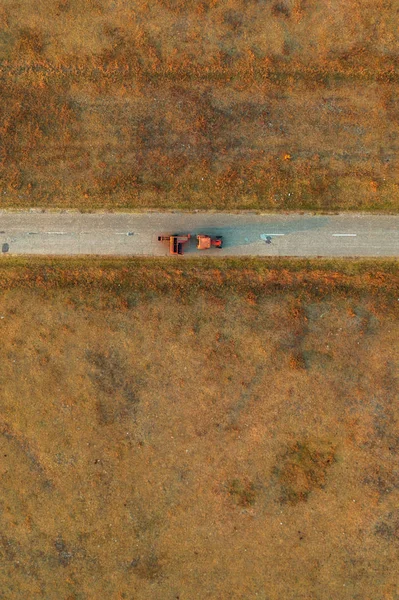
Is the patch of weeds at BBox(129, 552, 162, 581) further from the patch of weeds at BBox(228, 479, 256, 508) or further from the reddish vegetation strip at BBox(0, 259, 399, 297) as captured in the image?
the reddish vegetation strip at BBox(0, 259, 399, 297)

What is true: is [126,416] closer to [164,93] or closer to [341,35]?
[164,93]

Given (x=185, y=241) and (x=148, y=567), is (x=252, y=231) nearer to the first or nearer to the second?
(x=185, y=241)

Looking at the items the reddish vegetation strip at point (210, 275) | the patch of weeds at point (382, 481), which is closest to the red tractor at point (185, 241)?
the reddish vegetation strip at point (210, 275)

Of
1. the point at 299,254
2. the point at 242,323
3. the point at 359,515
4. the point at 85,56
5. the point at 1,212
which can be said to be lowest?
the point at 359,515

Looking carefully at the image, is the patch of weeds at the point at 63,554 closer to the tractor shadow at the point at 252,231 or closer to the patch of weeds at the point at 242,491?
the patch of weeds at the point at 242,491

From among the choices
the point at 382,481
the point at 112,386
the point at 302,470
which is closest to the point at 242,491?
the point at 302,470

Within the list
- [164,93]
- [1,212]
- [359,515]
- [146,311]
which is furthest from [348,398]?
[1,212]
